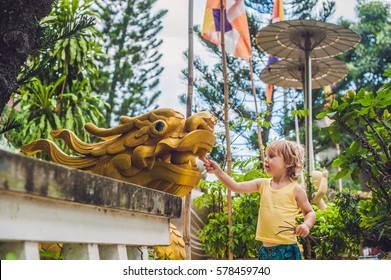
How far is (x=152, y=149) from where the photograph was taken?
5.81ft

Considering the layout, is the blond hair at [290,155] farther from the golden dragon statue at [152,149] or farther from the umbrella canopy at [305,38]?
the umbrella canopy at [305,38]

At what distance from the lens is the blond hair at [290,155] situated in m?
1.93

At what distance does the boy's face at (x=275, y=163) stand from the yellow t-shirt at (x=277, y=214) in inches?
2.3

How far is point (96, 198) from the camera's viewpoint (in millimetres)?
807

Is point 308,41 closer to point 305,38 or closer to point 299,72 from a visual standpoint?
point 305,38

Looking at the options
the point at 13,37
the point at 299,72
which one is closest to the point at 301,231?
the point at 13,37

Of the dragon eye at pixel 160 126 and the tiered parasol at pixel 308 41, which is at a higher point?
the tiered parasol at pixel 308 41

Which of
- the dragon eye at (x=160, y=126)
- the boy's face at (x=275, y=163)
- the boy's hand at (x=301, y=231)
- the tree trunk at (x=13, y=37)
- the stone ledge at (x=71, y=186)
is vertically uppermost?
the tree trunk at (x=13, y=37)

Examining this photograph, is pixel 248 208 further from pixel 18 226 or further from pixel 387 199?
pixel 18 226

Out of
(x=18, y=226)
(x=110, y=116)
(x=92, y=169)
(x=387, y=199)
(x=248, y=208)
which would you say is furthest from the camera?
(x=110, y=116)

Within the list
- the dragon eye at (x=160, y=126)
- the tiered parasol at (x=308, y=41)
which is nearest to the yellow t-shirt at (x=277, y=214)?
the dragon eye at (x=160, y=126)
